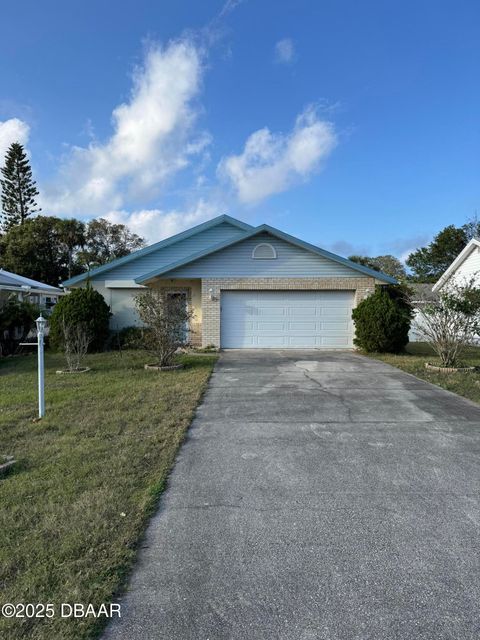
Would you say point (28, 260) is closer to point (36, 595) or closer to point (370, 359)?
point (370, 359)

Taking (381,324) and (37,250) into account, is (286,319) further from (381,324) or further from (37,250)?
(37,250)

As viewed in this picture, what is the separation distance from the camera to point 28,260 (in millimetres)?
35625

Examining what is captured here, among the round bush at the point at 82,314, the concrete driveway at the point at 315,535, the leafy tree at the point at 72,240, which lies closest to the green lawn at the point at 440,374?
the concrete driveway at the point at 315,535

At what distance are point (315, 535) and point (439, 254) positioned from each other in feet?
159

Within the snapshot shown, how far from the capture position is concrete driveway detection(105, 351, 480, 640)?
7.08 feet

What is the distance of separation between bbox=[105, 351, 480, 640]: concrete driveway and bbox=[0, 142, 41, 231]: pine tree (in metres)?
42.9

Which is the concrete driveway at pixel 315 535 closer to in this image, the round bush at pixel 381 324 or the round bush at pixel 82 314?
the round bush at pixel 381 324

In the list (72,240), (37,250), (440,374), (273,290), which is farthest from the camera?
(72,240)

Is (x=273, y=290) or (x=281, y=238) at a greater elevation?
(x=281, y=238)

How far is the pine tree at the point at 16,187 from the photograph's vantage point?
1581 inches

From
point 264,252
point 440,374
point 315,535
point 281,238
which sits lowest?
point 315,535

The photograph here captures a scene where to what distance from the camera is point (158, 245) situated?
655 inches

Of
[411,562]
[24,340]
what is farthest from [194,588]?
[24,340]

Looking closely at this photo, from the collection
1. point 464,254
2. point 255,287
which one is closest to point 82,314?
point 255,287
